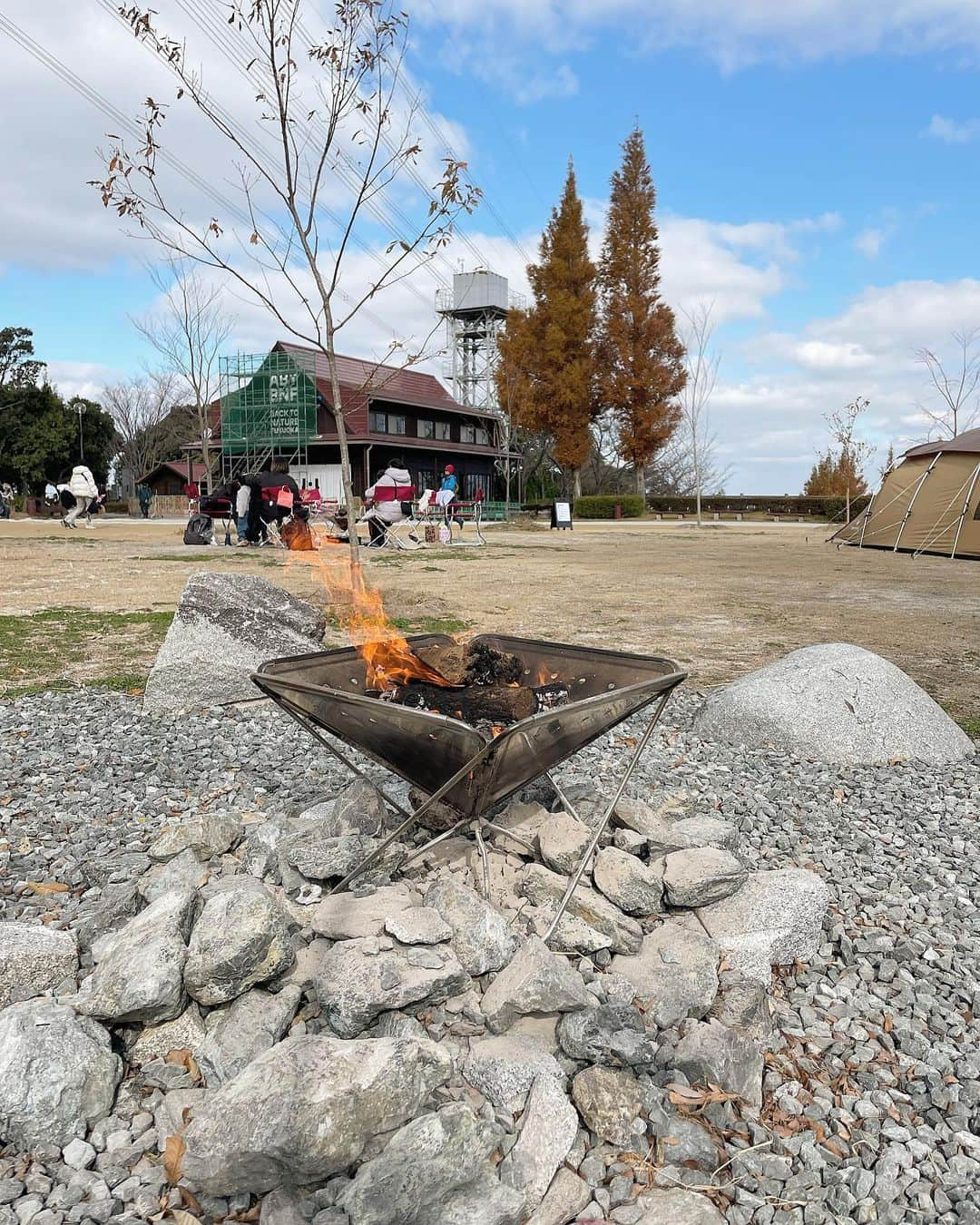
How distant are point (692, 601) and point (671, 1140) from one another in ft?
30.4

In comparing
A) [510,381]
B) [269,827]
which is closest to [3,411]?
[510,381]

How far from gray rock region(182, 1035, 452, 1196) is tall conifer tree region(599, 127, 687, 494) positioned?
42.0 metres

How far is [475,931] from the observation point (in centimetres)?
259

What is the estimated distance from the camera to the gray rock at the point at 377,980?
237 centimetres

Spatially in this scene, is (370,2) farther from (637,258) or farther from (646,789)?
(637,258)

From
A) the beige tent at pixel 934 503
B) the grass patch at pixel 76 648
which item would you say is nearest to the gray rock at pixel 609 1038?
the grass patch at pixel 76 648

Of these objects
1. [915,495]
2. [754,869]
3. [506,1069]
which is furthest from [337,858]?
[915,495]

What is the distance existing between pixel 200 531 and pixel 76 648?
38.7 feet

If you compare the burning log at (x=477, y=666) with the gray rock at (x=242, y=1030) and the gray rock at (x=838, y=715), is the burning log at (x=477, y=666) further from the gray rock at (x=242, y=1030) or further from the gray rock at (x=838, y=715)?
the gray rock at (x=838, y=715)

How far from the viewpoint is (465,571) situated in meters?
14.2

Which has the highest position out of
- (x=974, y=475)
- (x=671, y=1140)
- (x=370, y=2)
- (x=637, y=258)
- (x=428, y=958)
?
(x=637, y=258)

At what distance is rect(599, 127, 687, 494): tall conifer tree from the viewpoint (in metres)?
42.5

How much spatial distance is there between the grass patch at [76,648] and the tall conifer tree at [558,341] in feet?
109

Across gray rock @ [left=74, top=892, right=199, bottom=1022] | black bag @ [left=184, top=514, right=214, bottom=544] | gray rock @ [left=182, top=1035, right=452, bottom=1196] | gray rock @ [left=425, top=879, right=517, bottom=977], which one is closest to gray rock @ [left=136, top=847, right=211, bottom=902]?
gray rock @ [left=74, top=892, right=199, bottom=1022]
